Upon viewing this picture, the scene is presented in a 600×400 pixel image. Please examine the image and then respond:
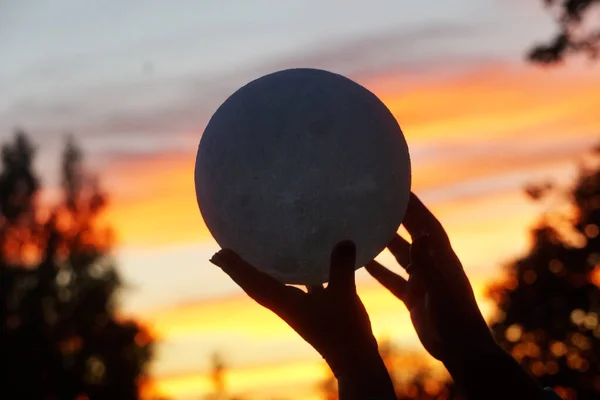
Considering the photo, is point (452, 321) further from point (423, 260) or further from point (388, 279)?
point (388, 279)

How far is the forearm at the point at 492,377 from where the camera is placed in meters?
4.25

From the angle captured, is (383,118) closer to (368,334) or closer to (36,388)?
(368,334)

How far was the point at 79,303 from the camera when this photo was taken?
50.3m

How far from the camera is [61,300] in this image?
49938 millimetres

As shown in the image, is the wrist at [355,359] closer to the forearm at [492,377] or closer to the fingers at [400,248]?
the forearm at [492,377]

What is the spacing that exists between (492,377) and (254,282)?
1.10m

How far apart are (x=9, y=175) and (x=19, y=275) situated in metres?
4.38

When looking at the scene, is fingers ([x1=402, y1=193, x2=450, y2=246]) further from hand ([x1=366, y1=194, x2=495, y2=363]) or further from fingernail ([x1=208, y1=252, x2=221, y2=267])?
fingernail ([x1=208, y1=252, x2=221, y2=267])

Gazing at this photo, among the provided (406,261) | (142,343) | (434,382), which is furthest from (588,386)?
(406,261)

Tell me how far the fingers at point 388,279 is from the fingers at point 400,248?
15 cm

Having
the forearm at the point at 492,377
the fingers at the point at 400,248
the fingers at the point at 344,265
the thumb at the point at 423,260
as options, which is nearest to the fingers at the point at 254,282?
the fingers at the point at 344,265

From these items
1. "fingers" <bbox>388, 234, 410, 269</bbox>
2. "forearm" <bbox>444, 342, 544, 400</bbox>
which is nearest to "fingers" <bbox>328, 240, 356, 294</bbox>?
"forearm" <bbox>444, 342, 544, 400</bbox>

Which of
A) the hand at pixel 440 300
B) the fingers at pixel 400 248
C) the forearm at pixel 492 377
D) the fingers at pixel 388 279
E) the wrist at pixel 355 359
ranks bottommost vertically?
the forearm at pixel 492 377

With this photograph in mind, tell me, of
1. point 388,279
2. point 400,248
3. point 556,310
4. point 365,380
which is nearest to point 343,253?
point 365,380
